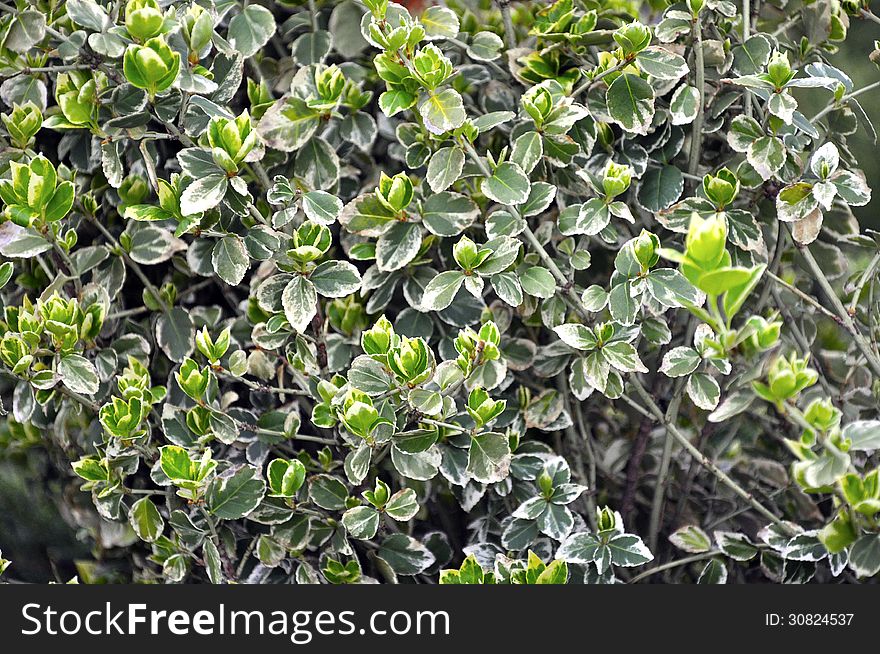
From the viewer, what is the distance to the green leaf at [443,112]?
914 millimetres

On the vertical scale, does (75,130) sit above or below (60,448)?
above

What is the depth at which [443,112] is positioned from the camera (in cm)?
92

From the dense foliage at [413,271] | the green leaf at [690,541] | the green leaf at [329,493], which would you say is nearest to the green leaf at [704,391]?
the dense foliage at [413,271]

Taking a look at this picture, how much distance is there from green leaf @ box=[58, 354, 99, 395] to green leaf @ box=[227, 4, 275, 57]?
459 mm

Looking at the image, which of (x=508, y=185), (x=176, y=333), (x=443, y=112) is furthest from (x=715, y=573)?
(x=176, y=333)

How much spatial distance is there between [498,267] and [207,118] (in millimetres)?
428

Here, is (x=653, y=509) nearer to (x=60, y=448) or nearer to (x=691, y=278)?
(x=691, y=278)

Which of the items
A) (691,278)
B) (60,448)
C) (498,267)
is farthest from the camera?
(60,448)

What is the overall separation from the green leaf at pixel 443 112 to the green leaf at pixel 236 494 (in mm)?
490

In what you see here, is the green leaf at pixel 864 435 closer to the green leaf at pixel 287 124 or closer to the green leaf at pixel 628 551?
the green leaf at pixel 628 551

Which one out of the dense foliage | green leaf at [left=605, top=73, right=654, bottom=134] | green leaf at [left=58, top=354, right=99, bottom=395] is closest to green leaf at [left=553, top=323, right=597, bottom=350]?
the dense foliage

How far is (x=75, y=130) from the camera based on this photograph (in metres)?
1.16

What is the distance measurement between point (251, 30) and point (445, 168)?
351 mm

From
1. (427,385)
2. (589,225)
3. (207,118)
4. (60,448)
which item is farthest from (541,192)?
(60,448)
